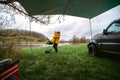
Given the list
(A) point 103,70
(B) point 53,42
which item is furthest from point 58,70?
(B) point 53,42

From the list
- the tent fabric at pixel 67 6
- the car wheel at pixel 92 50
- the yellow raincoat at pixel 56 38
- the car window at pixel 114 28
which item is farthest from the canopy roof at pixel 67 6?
the yellow raincoat at pixel 56 38

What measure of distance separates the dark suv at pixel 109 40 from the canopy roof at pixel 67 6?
1.24m

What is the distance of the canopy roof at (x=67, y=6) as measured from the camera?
22.2 ft

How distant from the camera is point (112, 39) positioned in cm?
Result: 604

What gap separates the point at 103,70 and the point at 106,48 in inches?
63.3

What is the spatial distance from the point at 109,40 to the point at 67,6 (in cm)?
251

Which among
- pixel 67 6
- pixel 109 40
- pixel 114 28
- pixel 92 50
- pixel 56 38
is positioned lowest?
pixel 92 50

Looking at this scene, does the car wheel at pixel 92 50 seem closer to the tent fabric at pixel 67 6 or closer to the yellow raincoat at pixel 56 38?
the tent fabric at pixel 67 6

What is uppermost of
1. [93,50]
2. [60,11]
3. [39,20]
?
[60,11]

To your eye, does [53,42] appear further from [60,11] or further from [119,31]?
[119,31]

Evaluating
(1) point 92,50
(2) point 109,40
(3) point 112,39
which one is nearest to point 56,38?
(1) point 92,50

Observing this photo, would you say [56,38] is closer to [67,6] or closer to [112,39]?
[67,6]

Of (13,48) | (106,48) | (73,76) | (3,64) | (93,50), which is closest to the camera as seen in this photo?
(3,64)

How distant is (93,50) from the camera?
755cm
